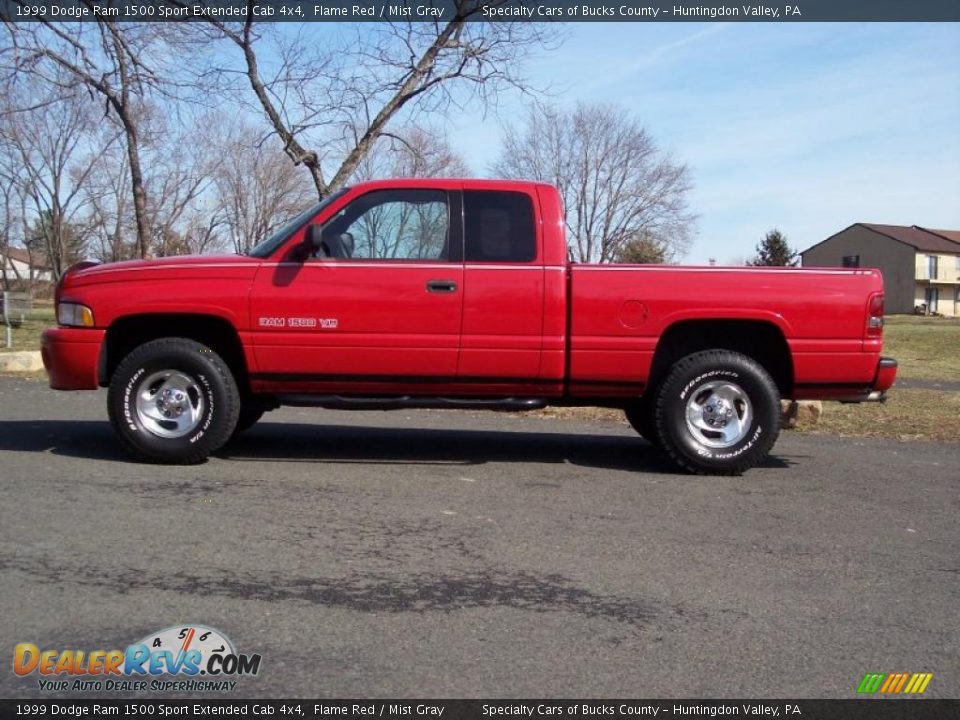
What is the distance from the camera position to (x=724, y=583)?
4.39 m

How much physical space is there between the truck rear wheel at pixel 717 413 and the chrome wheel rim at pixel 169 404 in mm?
3297

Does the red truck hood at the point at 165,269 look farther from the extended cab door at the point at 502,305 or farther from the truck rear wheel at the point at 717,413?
the truck rear wheel at the point at 717,413

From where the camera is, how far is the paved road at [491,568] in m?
3.46

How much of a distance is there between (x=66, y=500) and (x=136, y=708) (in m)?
2.75

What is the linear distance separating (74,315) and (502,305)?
9.85 ft

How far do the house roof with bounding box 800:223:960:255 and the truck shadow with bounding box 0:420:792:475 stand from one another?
6668cm

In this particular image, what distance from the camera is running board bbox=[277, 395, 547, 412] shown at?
21.9 feet

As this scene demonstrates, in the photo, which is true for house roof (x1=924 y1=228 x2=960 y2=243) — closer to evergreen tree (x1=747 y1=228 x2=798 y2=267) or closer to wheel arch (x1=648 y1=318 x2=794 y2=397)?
evergreen tree (x1=747 y1=228 x2=798 y2=267)

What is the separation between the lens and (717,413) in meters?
Result: 6.81

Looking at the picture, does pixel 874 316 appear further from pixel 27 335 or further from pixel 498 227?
pixel 27 335

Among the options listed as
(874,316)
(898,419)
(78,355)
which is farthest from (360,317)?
(898,419)

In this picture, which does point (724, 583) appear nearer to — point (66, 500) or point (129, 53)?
point (66, 500)

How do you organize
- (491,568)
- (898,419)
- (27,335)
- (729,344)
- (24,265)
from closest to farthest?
(491,568) → (729,344) → (898,419) → (27,335) → (24,265)

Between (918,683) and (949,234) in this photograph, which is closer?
(918,683)
